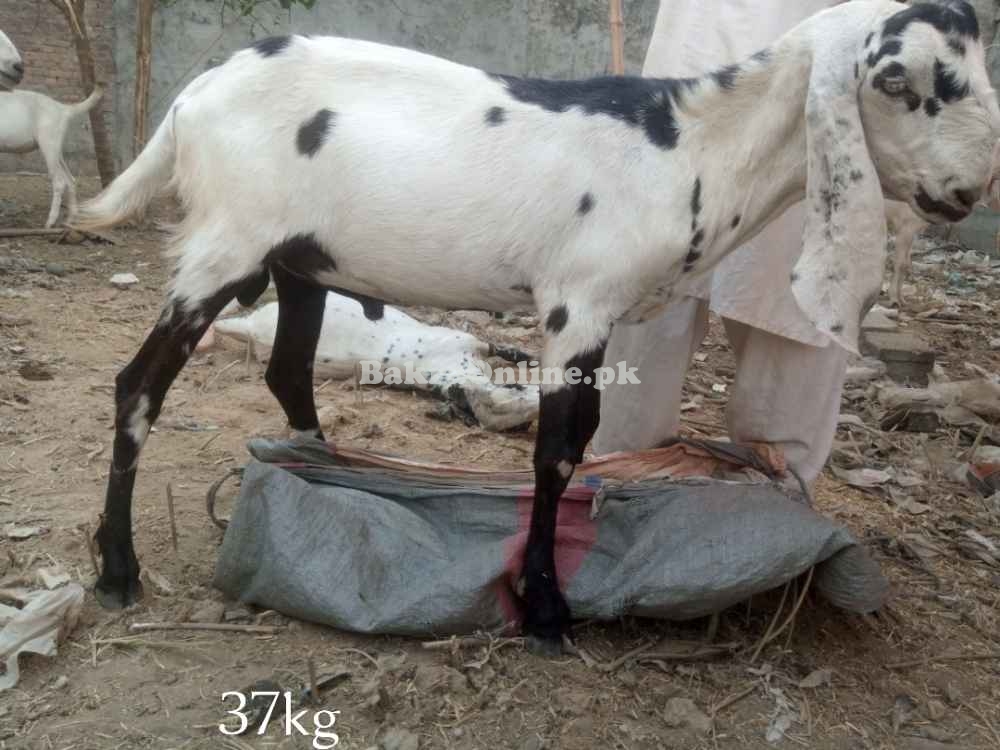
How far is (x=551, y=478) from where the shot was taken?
8.05 ft

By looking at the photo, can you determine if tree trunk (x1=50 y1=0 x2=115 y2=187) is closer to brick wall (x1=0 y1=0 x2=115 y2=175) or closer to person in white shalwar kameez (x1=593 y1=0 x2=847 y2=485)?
brick wall (x1=0 y1=0 x2=115 y2=175)

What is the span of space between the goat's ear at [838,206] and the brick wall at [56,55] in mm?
10471

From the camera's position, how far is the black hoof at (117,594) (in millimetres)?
2523

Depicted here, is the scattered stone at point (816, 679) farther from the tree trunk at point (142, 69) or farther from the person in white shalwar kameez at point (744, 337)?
the tree trunk at point (142, 69)

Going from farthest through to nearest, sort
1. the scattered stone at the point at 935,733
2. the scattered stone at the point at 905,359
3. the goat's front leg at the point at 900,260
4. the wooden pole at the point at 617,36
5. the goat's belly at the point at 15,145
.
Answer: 1. the goat's belly at the point at 15,145
2. the goat's front leg at the point at 900,260
3. the scattered stone at the point at 905,359
4. the wooden pole at the point at 617,36
5. the scattered stone at the point at 935,733

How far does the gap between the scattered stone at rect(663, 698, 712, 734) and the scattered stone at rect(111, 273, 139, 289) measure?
4.92m

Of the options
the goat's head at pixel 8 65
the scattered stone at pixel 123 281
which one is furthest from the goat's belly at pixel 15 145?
the scattered stone at pixel 123 281

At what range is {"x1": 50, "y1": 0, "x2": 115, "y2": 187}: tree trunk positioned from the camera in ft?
25.0

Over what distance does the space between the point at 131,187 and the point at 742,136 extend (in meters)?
1.64

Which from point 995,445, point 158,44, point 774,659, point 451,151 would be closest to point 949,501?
point 995,445

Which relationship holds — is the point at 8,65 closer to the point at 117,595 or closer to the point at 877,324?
the point at 117,595

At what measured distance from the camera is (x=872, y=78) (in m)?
2.15

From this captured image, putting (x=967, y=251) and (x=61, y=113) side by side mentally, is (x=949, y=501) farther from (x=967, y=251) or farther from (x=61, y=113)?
(x=61, y=113)

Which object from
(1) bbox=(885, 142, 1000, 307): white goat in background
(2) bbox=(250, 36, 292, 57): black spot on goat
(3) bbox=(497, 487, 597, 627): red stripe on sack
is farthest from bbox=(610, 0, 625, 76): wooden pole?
(1) bbox=(885, 142, 1000, 307): white goat in background
